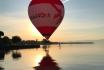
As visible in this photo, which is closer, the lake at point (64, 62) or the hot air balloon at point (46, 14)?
the hot air balloon at point (46, 14)

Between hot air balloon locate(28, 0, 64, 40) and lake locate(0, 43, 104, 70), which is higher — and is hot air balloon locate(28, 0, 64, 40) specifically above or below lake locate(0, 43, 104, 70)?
above

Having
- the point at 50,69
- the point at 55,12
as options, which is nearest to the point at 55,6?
the point at 55,12

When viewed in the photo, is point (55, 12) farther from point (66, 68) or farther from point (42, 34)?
point (66, 68)

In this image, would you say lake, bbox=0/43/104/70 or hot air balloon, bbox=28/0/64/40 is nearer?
hot air balloon, bbox=28/0/64/40

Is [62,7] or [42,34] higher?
[62,7]

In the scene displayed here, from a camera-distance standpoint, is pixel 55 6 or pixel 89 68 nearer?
pixel 55 6

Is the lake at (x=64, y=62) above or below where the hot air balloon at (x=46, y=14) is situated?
below

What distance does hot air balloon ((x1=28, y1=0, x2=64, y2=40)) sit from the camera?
1369 inches

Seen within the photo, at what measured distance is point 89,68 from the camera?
60094 mm

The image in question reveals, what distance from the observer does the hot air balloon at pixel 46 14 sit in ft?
114

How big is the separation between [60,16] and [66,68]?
1026 inches

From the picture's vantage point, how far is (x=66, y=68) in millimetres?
60875

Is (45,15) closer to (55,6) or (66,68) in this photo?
(55,6)

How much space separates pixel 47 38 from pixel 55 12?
2.80 meters
